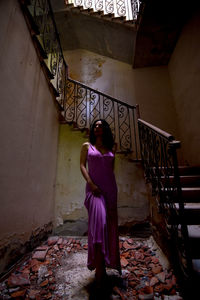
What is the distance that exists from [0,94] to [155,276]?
246 centimetres

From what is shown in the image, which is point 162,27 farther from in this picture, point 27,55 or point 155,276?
point 155,276

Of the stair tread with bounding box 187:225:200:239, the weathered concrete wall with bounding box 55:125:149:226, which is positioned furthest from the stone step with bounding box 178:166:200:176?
the stair tread with bounding box 187:225:200:239

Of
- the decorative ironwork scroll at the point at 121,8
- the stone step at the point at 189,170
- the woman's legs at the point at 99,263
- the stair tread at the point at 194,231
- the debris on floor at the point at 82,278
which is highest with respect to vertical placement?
the decorative ironwork scroll at the point at 121,8

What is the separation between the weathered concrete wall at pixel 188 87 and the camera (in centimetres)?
299

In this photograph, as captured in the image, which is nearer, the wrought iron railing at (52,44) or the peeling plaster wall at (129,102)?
the wrought iron railing at (52,44)

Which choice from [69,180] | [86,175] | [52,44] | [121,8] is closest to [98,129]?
[86,175]

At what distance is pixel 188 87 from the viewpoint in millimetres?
3305

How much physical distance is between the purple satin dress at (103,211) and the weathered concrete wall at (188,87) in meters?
2.39

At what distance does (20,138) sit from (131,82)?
12.2 feet

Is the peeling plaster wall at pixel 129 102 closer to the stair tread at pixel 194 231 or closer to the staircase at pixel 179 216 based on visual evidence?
the staircase at pixel 179 216

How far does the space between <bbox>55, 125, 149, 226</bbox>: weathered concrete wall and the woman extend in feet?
4.86

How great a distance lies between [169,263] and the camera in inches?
64.3

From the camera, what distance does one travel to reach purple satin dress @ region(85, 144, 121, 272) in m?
1.28

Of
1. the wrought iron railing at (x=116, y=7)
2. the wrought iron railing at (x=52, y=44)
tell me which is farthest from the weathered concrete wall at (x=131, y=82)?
the wrought iron railing at (x=116, y=7)
